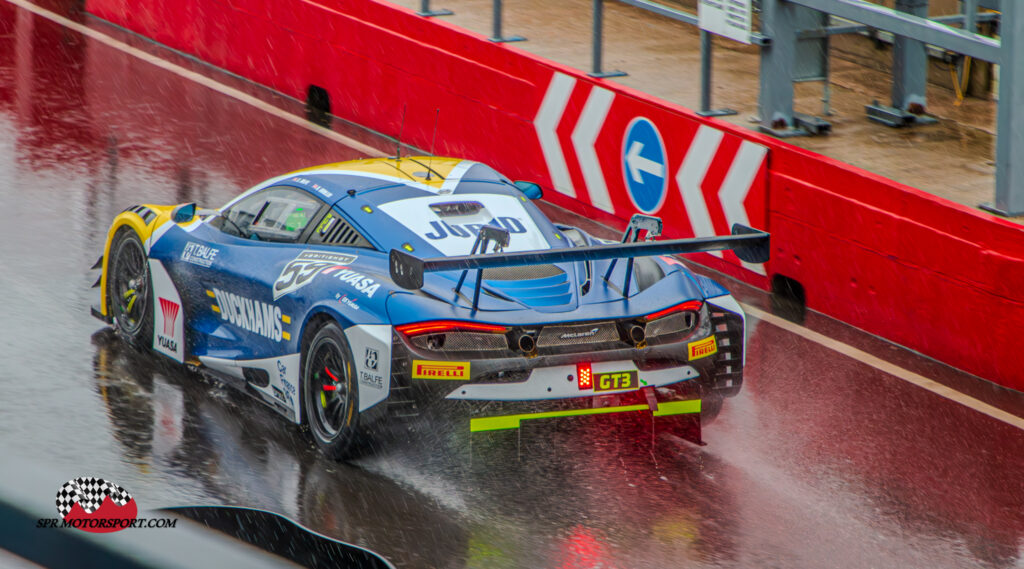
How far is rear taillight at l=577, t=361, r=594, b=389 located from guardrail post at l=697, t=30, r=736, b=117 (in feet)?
15.8

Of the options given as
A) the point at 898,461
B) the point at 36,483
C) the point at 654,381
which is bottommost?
the point at 898,461

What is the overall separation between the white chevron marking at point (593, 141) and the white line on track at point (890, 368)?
6.82 feet

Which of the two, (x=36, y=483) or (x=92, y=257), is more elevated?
(x=36, y=483)

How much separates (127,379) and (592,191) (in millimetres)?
4976

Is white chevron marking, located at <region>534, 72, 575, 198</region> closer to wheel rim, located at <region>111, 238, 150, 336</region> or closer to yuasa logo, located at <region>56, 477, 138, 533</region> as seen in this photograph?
wheel rim, located at <region>111, 238, 150, 336</region>

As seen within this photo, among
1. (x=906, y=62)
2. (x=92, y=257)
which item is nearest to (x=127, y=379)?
(x=92, y=257)

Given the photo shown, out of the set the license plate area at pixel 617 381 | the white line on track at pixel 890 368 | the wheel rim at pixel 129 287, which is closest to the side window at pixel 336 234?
the wheel rim at pixel 129 287

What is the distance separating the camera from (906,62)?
11367 mm

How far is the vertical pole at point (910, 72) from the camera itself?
37.2 feet

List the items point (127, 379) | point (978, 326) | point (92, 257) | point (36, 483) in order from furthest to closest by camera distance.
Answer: point (92, 257)
point (978, 326)
point (127, 379)
point (36, 483)

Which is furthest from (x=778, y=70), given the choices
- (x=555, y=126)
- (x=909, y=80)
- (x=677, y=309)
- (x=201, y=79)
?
(x=201, y=79)

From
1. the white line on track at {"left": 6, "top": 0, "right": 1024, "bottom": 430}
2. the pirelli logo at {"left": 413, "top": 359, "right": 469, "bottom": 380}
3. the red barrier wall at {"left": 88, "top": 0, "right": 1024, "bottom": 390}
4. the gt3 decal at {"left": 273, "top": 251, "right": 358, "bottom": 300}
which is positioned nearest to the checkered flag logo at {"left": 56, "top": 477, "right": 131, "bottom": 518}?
the pirelli logo at {"left": 413, "top": 359, "right": 469, "bottom": 380}

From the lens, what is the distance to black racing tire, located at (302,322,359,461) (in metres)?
6.69

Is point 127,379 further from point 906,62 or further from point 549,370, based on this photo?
point 906,62
